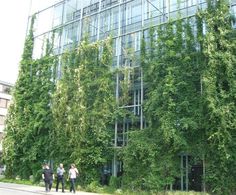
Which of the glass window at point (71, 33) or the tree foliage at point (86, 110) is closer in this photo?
the tree foliage at point (86, 110)

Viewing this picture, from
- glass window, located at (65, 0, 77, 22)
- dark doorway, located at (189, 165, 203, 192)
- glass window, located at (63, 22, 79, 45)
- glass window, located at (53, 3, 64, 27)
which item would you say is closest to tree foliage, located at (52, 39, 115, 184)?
glass window, located at (63, 22, 79, 45)

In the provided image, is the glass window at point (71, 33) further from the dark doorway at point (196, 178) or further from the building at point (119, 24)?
the dark doorway at point (196, 178)

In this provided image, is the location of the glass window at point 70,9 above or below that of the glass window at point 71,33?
above

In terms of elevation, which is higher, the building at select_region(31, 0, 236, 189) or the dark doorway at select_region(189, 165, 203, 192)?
the building at select_region(31, 0, 236, 189)

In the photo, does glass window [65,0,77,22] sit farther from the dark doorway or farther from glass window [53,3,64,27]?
the dark doorway

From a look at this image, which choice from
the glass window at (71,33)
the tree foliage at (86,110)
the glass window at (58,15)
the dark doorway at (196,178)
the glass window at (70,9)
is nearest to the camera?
the dark doorway at (196,178)

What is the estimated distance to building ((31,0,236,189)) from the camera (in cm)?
2483

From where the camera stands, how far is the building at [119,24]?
977 inches

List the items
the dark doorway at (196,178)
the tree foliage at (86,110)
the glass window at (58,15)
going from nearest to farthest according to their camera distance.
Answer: the dark doorway at (196,178) < the tree foliage at (86,110) < the glass window at (58,15)

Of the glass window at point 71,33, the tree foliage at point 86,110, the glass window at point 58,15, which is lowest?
the tree foliage at point 86,110

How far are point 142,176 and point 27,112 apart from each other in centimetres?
1315

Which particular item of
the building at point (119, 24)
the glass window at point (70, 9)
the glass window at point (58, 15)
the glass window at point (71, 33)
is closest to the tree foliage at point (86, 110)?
the building at point (119, 24)

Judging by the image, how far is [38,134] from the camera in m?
28.4

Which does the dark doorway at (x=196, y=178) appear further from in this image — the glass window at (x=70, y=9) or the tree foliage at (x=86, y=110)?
the glass window at (x=70, y=9)
